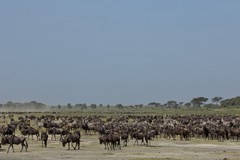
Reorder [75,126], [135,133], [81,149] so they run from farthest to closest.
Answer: [75,126], [135,133], [81,149]

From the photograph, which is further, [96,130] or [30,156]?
[96,130]

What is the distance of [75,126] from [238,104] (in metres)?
141

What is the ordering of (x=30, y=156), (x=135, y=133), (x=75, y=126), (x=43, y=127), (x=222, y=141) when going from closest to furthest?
(x=30, y=156) < (x=135, y=133) < (x=222, y=141) < (x=75, y=126) < (x=43, y=127)

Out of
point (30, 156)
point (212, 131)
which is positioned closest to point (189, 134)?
point (212, 131)

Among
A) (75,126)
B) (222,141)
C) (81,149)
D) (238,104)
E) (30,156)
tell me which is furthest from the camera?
(238,104)

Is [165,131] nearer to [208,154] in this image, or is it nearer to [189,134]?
[189,134]

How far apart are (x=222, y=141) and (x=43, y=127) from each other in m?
27.8

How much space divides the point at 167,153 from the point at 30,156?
1106cm

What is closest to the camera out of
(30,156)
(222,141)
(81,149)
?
(30,156)

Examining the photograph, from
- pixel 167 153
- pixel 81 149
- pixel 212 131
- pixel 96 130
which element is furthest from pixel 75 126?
pixel 167 153

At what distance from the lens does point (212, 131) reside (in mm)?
61625

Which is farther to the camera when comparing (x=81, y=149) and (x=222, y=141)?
(x=222, y=141)

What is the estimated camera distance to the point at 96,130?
65.0m

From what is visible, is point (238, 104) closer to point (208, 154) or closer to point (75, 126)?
point (75, 126)
